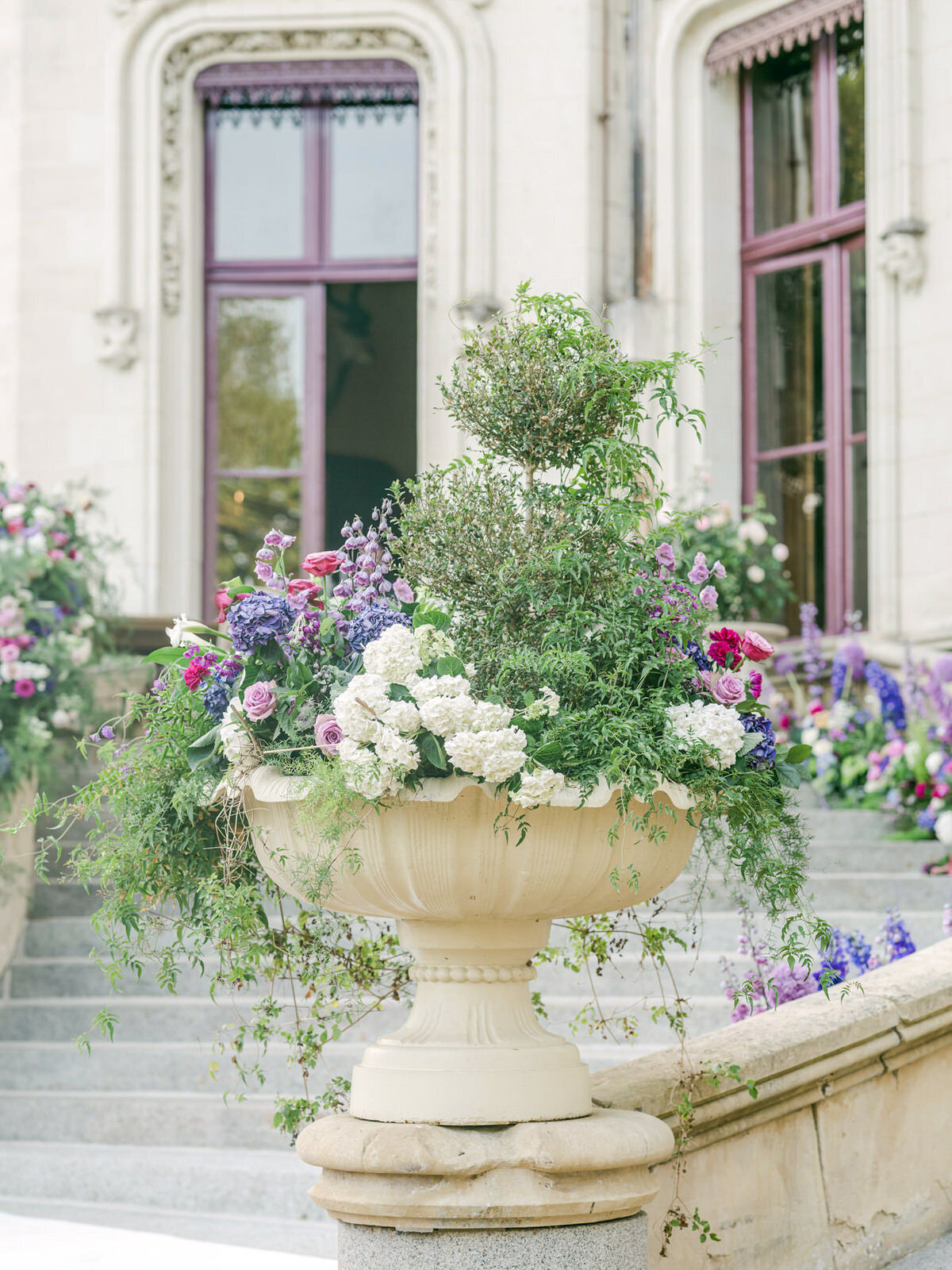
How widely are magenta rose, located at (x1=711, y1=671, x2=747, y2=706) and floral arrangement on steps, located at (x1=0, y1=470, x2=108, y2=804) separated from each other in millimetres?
3281

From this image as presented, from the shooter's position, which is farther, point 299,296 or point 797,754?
point 299,296

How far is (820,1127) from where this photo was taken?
115 inches

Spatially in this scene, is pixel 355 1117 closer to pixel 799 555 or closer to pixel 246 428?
pixel 799 555

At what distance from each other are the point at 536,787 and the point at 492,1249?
0.68 m

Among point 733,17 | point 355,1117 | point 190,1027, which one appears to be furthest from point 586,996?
point 733,17

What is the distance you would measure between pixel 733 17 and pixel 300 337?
2.77m

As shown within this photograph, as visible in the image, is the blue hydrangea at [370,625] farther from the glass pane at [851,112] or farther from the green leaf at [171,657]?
the glass pane at [851,112]

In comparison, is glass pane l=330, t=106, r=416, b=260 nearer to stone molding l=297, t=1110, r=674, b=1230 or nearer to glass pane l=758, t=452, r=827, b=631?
glass pane l=758, t=452, r=827, b=631

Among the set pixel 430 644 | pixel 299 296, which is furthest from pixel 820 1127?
pixel 299 296

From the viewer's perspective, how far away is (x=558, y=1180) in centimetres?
227

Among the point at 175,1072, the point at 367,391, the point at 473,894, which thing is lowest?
the point at 175,1072

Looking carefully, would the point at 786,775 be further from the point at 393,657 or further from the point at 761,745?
the point at 393,657

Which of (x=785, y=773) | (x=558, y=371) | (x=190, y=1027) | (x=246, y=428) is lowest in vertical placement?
(x=190, y=1027)

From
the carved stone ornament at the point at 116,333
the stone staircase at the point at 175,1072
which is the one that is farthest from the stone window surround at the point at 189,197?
the stone staircase at the point at 175,1072
